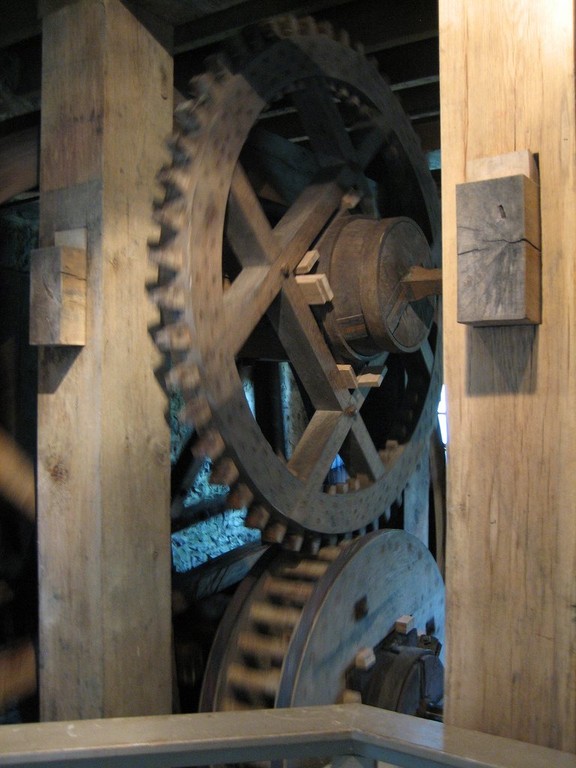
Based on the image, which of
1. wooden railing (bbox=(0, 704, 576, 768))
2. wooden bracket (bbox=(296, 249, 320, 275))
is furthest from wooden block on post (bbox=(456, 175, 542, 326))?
wooden bracket (bbox=(296, 249, 320, 275))

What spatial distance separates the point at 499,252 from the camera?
3.65 ft

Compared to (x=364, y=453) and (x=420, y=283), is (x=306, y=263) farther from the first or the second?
(x=364, y=453)

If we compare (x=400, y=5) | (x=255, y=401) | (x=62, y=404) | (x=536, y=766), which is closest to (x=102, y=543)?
(x=62, y=404)

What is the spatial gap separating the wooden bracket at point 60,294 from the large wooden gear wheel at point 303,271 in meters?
0.20

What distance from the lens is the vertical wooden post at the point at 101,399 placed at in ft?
5.73

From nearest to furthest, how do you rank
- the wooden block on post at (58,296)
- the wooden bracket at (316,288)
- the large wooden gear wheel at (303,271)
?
the wooden block on post at (58,296) < the large wooden gear wheel at (303,271) < the wooden bracket at (316,288)

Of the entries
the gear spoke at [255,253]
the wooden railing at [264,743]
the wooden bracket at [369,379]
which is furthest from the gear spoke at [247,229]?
the wooden railing at [264,743]

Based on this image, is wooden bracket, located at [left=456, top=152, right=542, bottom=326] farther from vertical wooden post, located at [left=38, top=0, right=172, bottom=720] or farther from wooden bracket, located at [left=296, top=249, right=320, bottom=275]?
wooden bracket, located at [left=296, top=249, right=320, bottom=275]

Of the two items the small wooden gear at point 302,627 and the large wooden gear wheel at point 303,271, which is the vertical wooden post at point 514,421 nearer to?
the large wooden gear wheel at point 303,271

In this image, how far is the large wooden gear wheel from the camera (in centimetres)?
189

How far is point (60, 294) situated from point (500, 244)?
3.37 feet

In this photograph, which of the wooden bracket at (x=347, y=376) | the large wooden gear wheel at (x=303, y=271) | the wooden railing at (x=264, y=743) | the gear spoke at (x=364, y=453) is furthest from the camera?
the gear spoke at (x=364, y=453)

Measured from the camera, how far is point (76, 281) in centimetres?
174

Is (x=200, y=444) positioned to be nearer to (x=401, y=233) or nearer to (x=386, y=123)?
(x=401, y=233)
